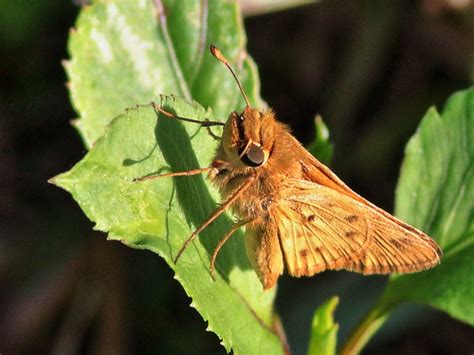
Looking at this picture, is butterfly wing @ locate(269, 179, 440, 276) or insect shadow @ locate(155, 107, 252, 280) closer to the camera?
insect shadow @ locate(155, 107, 252, 280)

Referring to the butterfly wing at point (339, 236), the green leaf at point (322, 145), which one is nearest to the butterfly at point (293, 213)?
the butterfly wing at point (339, 236)

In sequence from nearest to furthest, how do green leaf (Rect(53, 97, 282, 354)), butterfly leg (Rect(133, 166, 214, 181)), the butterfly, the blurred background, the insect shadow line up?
Result: green leaf (Rect(53, 97, 282, 354)) → butterfly leg (Rect(133, 166, 214, 181)) → the insect shadow → the butterfly → the blurred background

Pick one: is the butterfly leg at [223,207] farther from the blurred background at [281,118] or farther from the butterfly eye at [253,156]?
the blurred background at [281,118]

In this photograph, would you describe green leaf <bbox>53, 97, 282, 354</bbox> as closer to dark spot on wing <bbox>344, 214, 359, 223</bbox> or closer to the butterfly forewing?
the butterfly forewing

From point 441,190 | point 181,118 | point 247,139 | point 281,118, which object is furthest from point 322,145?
point 281,118

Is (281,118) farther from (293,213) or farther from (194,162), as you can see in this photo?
(194,162)

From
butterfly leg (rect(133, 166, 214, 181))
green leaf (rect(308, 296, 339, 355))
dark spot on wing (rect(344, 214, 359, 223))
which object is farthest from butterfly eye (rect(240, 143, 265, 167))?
green leaf (rect(308, 296, 339, 355))

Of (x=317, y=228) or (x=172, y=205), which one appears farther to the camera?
(x=317, y=228)
